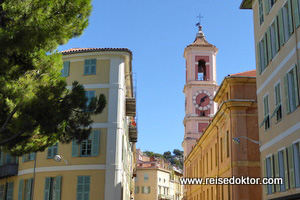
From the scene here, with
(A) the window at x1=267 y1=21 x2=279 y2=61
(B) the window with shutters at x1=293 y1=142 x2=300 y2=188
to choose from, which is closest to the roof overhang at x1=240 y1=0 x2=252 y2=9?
(A) the window at x1=267 y1=21 x2=279 y2=61

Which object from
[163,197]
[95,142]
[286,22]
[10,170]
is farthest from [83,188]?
[163,197]

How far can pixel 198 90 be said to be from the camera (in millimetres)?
63812

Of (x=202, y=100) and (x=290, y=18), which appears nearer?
(x=290, y=18)

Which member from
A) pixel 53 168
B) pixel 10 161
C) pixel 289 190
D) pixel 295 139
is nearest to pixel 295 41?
pixel 295 139

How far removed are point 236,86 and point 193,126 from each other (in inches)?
1409

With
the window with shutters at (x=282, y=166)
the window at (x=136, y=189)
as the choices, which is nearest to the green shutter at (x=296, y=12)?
the window with shutters at (x=282, y=166)

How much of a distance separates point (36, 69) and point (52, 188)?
15248 millimetres

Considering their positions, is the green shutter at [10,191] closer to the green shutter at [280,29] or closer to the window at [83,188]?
the window at [83,188]

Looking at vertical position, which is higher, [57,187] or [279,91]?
[279,91]

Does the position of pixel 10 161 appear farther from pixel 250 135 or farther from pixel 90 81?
pixel 250 135

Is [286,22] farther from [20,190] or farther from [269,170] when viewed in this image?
[20,190]

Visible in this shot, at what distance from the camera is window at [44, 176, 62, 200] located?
89.3ft

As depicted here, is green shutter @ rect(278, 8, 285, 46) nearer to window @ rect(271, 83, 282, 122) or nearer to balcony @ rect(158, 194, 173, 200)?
window @ rect(271, 83, 282, 122)

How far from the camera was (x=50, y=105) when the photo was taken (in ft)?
45.1
